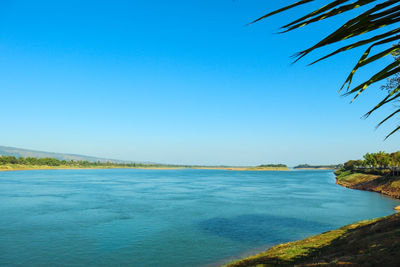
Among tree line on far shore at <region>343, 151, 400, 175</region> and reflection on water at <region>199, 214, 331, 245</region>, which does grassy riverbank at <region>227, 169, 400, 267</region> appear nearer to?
reflection on water at <region>199, 214, 331, 245</region>

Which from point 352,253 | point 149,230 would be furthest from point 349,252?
point 149,230

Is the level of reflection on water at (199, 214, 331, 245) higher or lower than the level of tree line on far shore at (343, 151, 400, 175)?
lower

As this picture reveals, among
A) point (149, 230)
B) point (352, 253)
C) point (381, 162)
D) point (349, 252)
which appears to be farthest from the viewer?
point (381, 162)

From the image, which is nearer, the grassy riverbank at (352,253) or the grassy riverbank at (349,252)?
the grassy riverbank at (352,253)

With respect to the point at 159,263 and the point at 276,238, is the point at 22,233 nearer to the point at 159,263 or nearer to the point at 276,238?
the point at 159,263

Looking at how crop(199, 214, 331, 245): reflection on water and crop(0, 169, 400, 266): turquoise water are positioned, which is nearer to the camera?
crop(0, 169, 400, 266): turquoise water

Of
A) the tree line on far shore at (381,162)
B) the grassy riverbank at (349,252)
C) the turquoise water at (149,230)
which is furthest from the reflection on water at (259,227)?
the tree line on far shore at (381,162)

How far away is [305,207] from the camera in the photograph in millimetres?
56344

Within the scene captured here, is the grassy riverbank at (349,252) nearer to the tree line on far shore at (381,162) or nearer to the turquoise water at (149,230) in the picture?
the turquoise water at (149,230)

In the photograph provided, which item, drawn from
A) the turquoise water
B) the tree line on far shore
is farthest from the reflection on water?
the tree line on far shore

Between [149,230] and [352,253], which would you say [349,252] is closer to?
[352,253]

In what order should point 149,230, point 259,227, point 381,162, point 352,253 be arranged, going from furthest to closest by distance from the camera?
point 381,162 < point 259,227 < point 149,230 < point 352,253

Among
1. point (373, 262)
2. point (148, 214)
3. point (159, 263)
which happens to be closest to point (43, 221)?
point (148, 214)

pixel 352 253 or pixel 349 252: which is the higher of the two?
pixel 352 253
